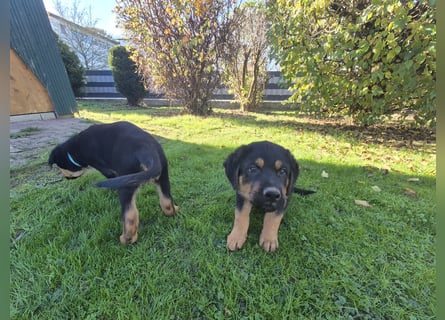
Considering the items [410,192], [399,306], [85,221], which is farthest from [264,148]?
[410,192]

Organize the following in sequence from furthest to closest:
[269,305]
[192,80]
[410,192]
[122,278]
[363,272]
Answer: [192,80], [410,192], [363,272], [122,278], [269,305]

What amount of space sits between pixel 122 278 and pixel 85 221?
962mm

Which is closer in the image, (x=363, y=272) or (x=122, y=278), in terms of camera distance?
(x=122, y=278)

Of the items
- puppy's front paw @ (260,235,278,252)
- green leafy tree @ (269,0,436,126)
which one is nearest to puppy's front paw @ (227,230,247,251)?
puppy's front paw @ (260,235,278,252)

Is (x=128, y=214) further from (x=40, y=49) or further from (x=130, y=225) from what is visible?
(x=40, y=49)

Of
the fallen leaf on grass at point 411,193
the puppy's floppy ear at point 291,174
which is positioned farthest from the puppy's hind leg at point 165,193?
the fallen leaf on grass at point 411,193

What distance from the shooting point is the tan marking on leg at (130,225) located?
2.16 m

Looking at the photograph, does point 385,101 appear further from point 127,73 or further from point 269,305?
point 127,73

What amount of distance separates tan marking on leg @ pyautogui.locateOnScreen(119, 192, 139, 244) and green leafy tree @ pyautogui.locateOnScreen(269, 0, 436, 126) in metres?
5.51

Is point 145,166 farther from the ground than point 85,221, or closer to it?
farther from the ground

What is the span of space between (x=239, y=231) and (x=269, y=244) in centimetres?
28

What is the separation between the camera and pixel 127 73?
13148 mm

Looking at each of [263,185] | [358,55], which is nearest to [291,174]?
[263,185]

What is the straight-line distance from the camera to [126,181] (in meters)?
1.71
